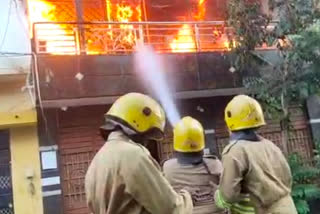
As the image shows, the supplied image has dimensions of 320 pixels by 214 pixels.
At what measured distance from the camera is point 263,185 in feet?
9.56

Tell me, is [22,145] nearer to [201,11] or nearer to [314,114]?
[201,11]

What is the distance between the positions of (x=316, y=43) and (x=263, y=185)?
4.08m

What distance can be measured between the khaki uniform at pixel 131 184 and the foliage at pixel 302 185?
5285 mm

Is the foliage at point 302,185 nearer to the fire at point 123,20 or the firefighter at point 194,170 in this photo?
the fire at point 123,20

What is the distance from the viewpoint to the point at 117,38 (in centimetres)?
788

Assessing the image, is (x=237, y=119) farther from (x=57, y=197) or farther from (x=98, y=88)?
(x=57, y=197)

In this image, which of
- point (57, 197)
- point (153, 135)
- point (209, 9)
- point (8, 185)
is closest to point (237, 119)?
point (153, 135)

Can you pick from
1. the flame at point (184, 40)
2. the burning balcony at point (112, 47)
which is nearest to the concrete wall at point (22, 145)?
the burning balcony at point (112, 47)

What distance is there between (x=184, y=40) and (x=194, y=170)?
242 inches

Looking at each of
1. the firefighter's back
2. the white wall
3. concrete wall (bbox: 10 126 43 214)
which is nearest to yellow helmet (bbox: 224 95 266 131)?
the firefighter's back

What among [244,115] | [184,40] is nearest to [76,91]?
[184,40]

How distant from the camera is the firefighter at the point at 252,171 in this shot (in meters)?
2.92

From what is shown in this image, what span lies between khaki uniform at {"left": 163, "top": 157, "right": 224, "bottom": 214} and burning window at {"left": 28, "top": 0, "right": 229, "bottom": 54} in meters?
4.71

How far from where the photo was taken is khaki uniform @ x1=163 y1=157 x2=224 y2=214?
304 cm
